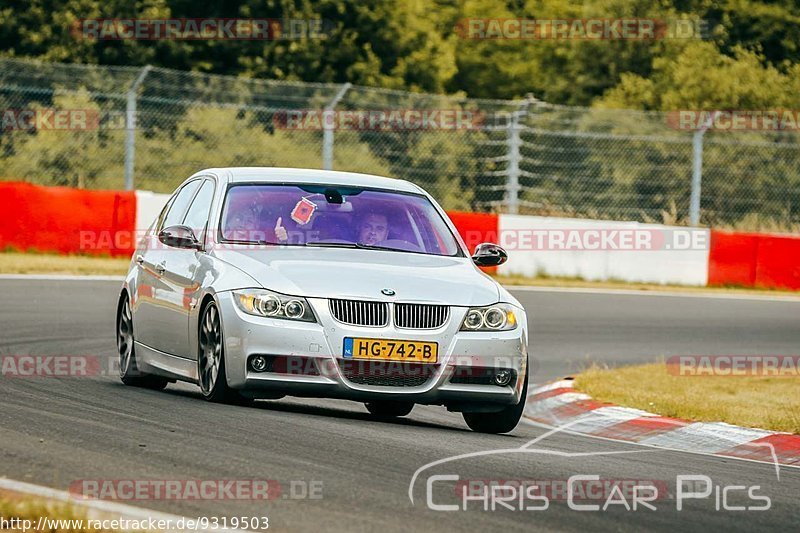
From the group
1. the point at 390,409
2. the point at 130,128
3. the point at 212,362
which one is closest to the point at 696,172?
the point at 130,128

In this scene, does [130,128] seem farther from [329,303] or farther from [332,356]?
[332,356]

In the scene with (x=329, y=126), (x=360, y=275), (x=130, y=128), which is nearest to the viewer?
(x=360, y=275)

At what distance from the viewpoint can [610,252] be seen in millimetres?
24500

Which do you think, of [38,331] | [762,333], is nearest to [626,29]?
[762,333]

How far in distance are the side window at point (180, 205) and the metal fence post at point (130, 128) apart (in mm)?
13525

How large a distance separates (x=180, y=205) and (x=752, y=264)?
15.0 meters

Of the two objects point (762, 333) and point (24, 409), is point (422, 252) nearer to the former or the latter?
point (24, 409)

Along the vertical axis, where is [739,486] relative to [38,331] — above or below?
above

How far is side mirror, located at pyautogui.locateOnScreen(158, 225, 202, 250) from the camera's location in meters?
9.85

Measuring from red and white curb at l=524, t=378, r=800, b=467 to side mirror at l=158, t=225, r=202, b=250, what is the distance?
8.90ft

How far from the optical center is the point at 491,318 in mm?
9234

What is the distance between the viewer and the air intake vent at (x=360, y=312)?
29.1ft

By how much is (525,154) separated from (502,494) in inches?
785

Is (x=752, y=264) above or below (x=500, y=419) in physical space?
below
